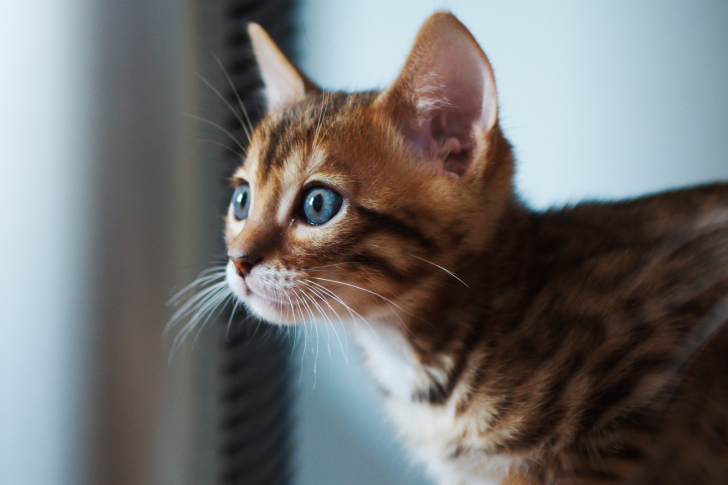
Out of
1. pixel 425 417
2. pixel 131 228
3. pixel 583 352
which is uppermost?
pixel 131 228

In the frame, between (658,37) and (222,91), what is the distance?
62 cm

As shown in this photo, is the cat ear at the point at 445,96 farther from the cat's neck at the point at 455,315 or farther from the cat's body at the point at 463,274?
the cat's neck at the point at 455,315

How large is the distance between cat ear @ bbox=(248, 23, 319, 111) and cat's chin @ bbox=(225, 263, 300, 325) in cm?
30

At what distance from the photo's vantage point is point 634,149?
19.7 inches

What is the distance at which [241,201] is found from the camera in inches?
32.2

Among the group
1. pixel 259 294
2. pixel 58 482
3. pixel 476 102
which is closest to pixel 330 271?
pixel 259 294

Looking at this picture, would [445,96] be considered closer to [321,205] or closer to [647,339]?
[321,205]

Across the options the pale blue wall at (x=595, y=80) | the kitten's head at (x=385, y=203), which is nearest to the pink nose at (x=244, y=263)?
the kitten's head at (x=385, y=203)

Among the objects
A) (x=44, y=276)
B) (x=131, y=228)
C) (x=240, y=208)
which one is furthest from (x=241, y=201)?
(x=44, y=276)

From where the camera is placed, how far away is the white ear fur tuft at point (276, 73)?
0.79 meters

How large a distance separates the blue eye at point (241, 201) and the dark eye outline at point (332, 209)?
15 centimetres

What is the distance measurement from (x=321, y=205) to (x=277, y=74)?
293 mm

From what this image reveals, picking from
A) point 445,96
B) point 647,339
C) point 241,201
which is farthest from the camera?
point 241,201

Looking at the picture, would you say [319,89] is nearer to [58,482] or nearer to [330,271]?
[330,271]
